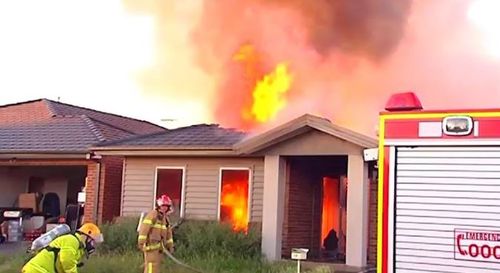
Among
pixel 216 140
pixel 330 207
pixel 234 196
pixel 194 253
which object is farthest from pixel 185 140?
pixel 330 207

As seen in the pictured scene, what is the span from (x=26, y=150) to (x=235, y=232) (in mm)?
6843

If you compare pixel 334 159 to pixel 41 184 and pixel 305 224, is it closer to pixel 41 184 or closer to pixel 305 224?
pixel 305 224

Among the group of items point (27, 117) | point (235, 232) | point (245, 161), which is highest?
point (27, 117)

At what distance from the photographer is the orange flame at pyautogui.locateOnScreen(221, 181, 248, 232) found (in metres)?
15.7

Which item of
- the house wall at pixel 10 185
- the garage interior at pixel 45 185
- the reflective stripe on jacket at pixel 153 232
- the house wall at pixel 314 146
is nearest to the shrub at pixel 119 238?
the house wall at pixel 314 146

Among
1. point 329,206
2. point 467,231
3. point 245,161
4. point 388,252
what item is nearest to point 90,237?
point 388,252

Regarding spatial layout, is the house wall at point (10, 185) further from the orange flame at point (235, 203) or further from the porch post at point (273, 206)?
the porch post at point (273, 206)

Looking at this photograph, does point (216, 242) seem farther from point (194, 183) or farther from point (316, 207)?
point (316, 207)

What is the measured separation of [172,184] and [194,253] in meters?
2.99

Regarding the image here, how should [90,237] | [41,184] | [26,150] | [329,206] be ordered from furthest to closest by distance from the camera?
1. [41,184]
2. [26,150]
3. [329,206]
4. [90,237]

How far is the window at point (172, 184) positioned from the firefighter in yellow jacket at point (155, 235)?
20.3 ft

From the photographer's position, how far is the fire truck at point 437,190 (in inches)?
190

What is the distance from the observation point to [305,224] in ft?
52.0

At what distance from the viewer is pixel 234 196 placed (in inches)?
627
